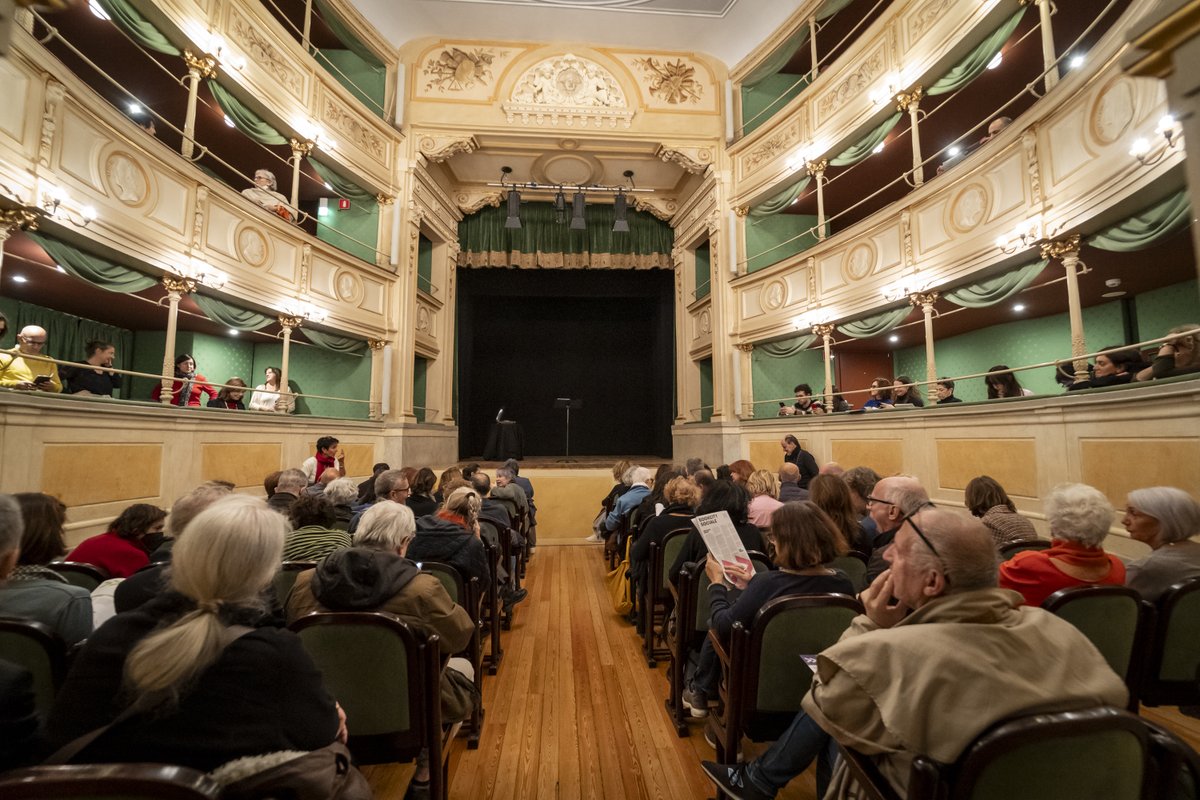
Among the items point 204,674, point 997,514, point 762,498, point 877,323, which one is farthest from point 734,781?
point 877,323

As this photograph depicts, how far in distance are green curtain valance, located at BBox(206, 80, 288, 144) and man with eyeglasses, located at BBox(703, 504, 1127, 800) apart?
7.73m

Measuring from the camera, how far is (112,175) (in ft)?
14.6

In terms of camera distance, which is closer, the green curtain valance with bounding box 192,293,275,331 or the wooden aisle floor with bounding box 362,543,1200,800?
the wooden aisle floor with bounding box 362,543,1200,800

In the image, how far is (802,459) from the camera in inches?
249

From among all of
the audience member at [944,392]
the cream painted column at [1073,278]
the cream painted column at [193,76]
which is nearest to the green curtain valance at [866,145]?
the cream painted column at [1073,278]

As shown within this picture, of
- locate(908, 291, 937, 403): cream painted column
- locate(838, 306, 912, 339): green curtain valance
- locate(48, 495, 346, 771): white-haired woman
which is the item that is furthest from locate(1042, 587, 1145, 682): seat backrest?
locate(838, 306, 912, 339): green curtain valance

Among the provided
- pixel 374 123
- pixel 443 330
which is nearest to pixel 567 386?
pixel 443 330

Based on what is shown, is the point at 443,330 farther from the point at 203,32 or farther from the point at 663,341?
the point at 203,32

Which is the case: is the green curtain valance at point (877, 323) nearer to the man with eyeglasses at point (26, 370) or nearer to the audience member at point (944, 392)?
the audience member at point (944, 392)

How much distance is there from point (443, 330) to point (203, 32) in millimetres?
5105

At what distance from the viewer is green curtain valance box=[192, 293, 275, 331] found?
5.51 metres

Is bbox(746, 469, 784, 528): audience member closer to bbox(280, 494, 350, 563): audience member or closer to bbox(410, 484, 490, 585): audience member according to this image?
bbox(410, 484, 490, 585): audience member

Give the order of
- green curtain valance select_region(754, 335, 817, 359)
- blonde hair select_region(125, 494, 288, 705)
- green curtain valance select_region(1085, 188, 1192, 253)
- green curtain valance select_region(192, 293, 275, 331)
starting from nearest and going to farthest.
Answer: blonde hair select_region(125, 494, 288, 705), green curtain valance select_region(1085, 188, 1192, 253), green curtain valance select_region(192, 293, 275, 331), green curtain valance select_region(754, 335, 817, 359)

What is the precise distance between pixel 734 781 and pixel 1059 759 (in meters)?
1.04
